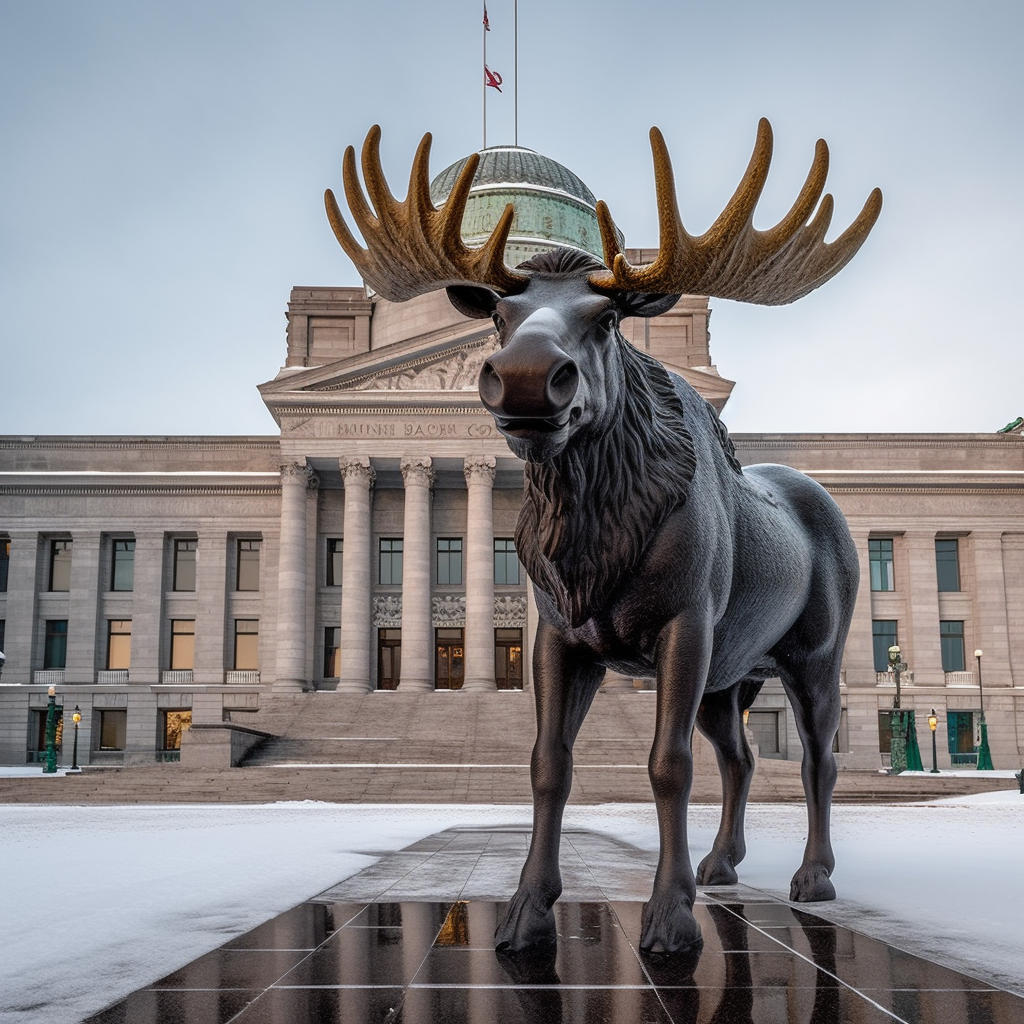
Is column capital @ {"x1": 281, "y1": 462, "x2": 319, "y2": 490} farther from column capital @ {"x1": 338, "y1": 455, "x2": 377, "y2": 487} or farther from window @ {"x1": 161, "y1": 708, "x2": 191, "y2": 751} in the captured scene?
window @ {"x1": 161, "y1": 708, "x2": 191, "y2": 751}

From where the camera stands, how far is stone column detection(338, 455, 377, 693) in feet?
173

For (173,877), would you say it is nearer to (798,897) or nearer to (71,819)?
(798,897)

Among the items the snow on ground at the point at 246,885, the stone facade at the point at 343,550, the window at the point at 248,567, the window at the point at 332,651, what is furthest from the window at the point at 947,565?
the snow on ground at the point at 246,885

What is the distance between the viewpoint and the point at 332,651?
193 ft

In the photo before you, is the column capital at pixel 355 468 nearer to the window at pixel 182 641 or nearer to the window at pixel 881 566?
the window at pixel 182 641

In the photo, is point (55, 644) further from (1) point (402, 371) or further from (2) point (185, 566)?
(1) point (402, 371)

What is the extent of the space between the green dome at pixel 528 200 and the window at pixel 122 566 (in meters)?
26.3

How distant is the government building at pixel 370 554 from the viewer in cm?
5528

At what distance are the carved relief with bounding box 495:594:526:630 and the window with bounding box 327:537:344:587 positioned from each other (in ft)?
28.5

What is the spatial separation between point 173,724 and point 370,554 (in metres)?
15.3

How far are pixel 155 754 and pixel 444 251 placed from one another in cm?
5690

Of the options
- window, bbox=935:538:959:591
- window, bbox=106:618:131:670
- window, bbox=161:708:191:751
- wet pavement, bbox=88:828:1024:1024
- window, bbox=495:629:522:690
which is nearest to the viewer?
wet pavement, bbox=88:828:1024:1024

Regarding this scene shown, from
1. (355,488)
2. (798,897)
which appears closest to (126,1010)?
(798,897)

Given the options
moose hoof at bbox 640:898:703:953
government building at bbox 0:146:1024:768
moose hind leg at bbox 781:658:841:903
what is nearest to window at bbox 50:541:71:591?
government building at bbox 0:146:1024:768
